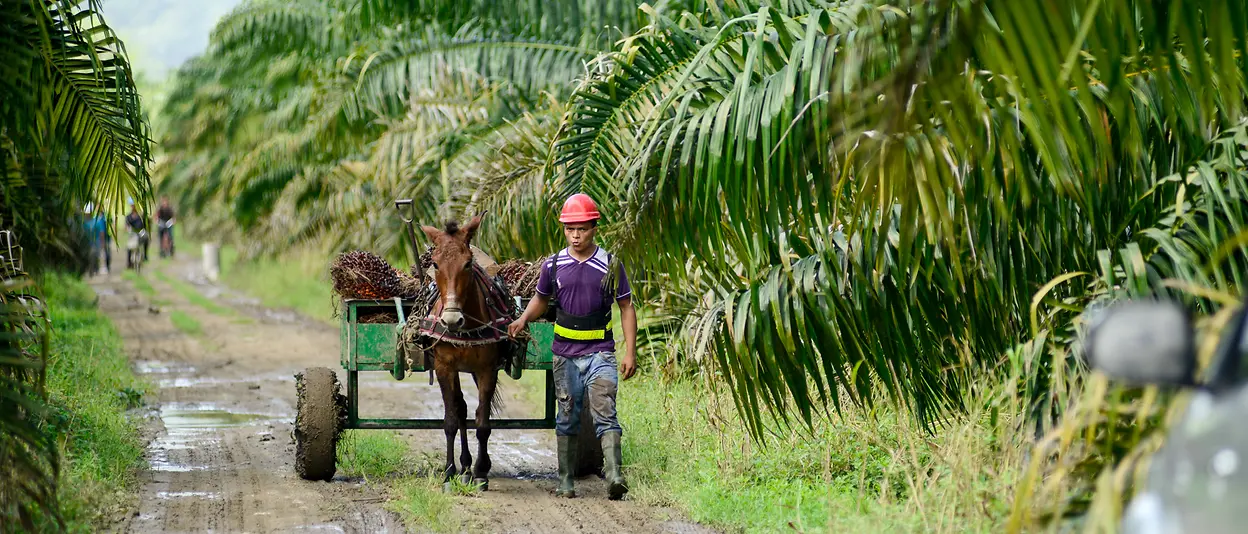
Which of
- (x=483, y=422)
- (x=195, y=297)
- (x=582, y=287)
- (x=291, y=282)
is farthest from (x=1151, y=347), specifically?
(x=291, y=282)

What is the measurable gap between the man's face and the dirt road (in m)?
1.65

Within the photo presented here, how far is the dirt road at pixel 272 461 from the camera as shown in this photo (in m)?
7.95

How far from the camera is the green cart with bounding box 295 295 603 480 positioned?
9.02 meters

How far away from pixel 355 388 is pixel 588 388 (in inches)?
77.3

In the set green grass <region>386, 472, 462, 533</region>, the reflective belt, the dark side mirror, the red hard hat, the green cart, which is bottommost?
green grass <region>386, 472, 462, 533</region>

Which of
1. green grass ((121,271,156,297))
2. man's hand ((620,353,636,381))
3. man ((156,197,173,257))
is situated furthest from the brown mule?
man ((156,197,173,257))

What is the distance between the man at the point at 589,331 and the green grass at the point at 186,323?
14.0 meters

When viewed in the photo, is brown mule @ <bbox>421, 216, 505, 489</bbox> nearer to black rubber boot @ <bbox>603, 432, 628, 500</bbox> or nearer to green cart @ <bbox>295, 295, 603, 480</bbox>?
green cart @ <bbox>295, 295, 603, 480</bbox>

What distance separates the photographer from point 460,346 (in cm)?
898

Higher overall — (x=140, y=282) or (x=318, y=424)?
(x=140, y=282)

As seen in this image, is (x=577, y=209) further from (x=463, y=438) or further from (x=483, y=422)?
(x=463, y=438)

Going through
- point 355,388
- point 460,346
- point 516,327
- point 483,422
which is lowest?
point 483,422

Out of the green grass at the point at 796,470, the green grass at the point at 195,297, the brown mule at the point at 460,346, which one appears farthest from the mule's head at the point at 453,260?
the green grass at the point at 195,297

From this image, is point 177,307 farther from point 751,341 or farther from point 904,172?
point 904,172
